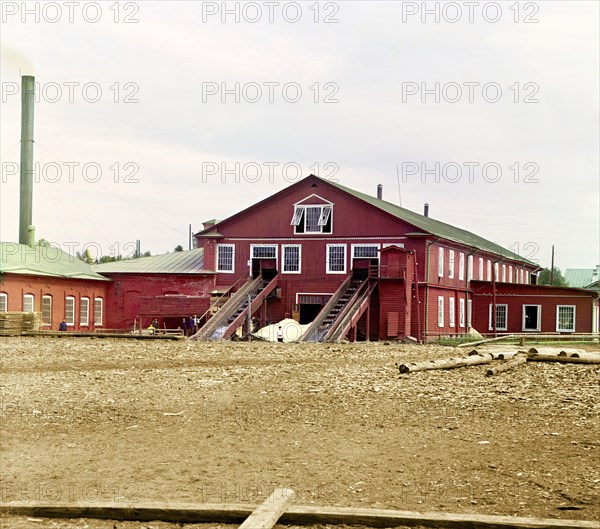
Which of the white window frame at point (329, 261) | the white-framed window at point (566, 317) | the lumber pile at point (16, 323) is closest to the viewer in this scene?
the lumber pile at point (16, 323)

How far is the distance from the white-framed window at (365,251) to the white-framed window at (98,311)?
54.3 feet

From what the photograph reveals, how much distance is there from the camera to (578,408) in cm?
1506

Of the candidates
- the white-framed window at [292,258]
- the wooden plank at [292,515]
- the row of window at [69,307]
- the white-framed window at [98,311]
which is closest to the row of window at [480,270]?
the white-framed window at [292,258]

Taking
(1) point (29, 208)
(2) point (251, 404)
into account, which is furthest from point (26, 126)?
(2) point (251, 404)

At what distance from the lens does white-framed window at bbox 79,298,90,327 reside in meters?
52.0

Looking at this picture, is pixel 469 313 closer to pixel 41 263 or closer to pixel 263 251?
pixel 263 251

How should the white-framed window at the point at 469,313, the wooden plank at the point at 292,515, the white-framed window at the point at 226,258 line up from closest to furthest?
the wooden plank at the point at 292,515, the white-framed window at the point at 226,258, the white-framed window at the point at 469,313

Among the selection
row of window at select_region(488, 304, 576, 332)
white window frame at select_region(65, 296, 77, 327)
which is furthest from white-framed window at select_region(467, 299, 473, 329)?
white window frame at select_region(65, 296, 77, 327)

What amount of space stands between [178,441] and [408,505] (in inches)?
177

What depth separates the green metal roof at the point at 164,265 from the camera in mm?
52812

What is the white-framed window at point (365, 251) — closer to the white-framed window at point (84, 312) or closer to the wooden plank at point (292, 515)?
the white-framed window at point (84, 312)

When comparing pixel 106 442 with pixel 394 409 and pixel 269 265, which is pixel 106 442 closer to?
pixel 394 409

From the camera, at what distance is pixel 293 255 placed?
50219mm

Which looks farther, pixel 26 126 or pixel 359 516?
pixel 26 126
